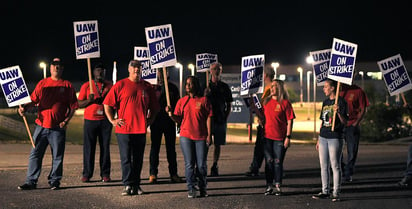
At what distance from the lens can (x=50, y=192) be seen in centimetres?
1077

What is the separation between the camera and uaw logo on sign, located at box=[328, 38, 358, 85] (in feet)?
35.3

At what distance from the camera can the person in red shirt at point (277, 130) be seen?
10750 mm

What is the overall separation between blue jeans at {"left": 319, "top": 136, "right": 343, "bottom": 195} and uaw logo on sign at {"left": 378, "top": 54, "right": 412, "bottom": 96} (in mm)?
3972

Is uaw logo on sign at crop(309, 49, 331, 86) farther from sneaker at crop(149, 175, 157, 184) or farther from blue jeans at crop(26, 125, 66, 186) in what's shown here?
blue jeans at crop(26, 125, 66, 186)

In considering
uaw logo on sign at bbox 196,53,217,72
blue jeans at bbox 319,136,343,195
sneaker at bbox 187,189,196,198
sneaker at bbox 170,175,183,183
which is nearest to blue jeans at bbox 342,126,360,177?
blue jeans at bbox 319,136,343,195

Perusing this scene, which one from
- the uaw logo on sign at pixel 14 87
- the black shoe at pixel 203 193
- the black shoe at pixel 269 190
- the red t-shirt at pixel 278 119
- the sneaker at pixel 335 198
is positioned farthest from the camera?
the uaw logo on sign at pixel 14 87

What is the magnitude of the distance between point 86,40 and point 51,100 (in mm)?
1604

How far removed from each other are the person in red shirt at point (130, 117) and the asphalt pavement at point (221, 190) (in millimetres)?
382

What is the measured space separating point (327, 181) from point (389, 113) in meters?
26.6

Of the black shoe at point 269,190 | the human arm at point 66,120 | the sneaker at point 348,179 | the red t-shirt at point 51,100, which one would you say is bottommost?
the sneaker at point 348,179

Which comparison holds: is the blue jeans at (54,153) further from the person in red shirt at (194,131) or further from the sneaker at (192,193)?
the sneaker at (192,193)

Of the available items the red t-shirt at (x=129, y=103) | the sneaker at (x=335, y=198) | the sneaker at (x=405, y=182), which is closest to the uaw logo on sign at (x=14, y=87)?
the red t-shirt at (x=129, y=103)

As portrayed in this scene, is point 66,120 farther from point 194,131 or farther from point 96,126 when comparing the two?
point 194,131

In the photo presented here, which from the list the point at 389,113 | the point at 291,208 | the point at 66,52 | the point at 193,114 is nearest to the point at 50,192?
the point at 193,114
